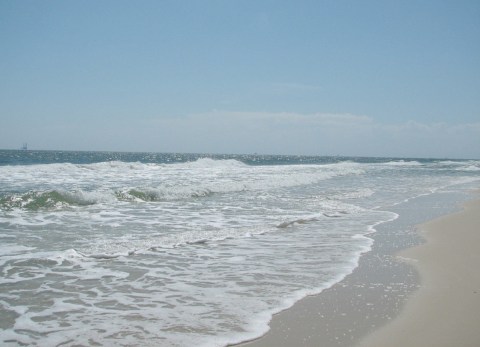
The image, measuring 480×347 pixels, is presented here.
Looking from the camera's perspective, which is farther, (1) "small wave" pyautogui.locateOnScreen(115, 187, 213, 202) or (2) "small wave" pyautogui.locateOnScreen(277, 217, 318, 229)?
(1) "small wave" pyautogui.locateOnScreen(115, 187, 213, 202)

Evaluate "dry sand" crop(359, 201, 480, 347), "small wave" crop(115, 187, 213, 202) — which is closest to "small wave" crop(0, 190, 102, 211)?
"small wave" crop(115, 187, 213, 202)

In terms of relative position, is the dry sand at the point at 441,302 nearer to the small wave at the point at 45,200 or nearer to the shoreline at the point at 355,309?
the shoreline at the point at 355,309

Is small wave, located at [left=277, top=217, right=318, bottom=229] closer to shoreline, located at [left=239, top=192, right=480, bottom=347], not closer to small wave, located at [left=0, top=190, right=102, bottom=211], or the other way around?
shoreline, located at [left=239, top=192, right=480, bottom=347]

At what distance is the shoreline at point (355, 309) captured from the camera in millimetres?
3514

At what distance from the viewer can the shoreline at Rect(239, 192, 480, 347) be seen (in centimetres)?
351

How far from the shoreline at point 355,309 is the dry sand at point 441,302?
0.07 m

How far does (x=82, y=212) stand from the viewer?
11.4m

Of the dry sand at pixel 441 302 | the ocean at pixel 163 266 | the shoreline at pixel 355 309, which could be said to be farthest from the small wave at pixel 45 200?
the dry sand at pixel 441 302

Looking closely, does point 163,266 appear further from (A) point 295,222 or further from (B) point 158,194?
(B) point 158,194

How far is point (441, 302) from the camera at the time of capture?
14.4 ft

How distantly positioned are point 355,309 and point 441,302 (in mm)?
976

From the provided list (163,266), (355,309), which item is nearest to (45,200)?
(163,266)

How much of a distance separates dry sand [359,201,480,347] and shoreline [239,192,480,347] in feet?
0.23

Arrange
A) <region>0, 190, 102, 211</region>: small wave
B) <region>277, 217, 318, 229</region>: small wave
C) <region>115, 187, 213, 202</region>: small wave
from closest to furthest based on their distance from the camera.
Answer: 1. <region>277, 217, 318, 229</region>: small wave
2. <region>0, 190, 102, 211</region>: small wave
3. <region>115, 187, 213, 202</region>: small wave
